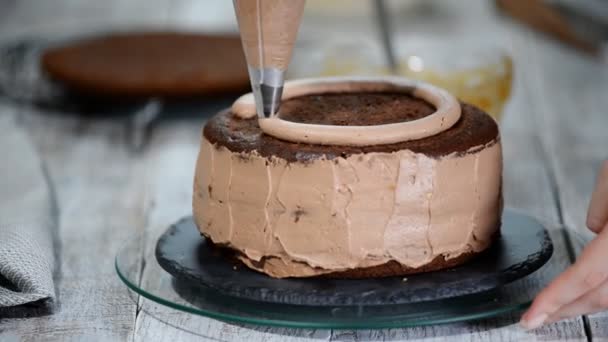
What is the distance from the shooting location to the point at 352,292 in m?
1.27

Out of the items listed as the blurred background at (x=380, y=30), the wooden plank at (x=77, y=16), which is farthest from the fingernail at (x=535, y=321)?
the wooden plank at (x=77, y=16)

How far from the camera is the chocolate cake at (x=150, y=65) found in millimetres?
2328

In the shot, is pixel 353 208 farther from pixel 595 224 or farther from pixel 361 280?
pixel 595 224

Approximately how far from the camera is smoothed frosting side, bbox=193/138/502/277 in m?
1.29

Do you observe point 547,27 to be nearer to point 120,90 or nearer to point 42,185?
point 120,90

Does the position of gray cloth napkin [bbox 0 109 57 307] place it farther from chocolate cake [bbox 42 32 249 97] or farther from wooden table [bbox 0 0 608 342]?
chocolate cake [bbox 42 32 249 97]

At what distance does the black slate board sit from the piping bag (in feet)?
0.66

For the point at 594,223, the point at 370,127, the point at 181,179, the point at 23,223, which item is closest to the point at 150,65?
the point at 181,179

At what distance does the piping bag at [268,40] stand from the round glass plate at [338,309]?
237 millimetres

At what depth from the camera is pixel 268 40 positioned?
4.38 ft

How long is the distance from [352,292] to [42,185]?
2.65 feet

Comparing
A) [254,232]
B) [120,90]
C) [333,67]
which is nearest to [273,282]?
[254,232]

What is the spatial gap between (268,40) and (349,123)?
14 cm

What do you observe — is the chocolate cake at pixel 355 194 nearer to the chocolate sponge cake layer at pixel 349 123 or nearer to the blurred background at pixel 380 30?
the chocolate sponge cake layer at pixel 349 123
